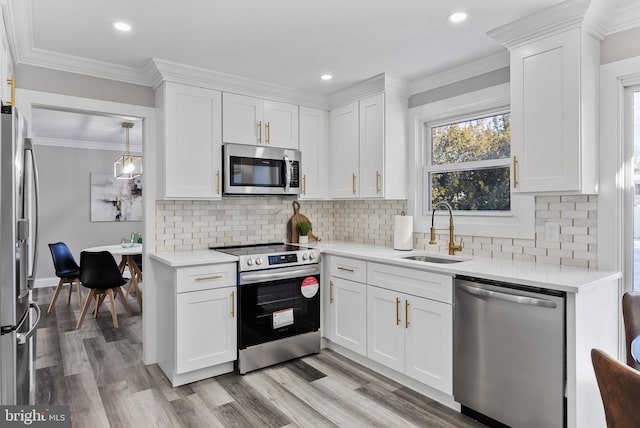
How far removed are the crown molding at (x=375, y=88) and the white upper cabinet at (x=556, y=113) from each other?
1.11 meters

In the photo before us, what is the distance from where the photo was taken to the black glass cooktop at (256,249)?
3213 millimetres

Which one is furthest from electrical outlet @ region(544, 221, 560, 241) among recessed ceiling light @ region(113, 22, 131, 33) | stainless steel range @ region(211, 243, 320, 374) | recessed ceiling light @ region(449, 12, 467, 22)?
recessed ceiling light @ region(113, 22, 131, 33)

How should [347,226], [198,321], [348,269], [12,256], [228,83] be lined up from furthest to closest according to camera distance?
[347,226] → [228,83] → [348,269] → [198,321] → [12,256]

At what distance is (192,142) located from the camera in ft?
10.3

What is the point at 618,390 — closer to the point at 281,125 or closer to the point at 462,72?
the point at 462,72

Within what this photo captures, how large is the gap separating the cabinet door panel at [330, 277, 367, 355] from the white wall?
5.15 m

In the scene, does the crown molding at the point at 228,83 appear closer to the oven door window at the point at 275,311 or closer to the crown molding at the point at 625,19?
the oven door window at the point at 275,311

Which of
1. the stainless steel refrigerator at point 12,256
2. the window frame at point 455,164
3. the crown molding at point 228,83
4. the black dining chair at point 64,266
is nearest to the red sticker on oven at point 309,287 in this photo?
the window frame at point 455,164

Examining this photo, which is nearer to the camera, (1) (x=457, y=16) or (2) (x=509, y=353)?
(2) (x=509, y=353)

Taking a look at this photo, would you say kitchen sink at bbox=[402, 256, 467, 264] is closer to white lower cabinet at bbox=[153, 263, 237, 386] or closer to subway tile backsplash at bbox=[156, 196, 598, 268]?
subway tile backsplash at bbox=[156, 196, 598, 268]

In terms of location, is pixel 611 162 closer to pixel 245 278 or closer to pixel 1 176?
pixel 245 278

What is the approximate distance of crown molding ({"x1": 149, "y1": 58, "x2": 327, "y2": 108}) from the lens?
9.86ft

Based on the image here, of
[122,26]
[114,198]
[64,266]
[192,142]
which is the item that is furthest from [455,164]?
[114,198]

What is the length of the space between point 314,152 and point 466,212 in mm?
1537
